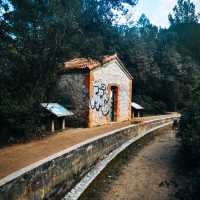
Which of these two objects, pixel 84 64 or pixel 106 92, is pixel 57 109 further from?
pixel 106 92

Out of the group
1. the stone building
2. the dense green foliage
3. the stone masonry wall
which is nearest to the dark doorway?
the stone building

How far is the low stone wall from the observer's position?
5305mm

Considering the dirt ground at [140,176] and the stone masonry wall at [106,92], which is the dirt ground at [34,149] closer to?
the dirt ground at [140,176]

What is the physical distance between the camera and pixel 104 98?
17.0 metres

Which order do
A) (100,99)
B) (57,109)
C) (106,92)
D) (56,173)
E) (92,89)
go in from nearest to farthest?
(56,173) < (57,109) < (92,89) < (100,99) < (106,92)

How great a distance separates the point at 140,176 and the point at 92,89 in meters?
7.21

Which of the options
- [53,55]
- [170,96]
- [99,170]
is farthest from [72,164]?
[170,96]

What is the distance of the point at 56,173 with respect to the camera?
6.97 meters

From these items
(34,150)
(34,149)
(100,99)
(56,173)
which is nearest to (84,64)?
(100,99)

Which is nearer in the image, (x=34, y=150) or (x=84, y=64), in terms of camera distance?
(x=34, y=150)

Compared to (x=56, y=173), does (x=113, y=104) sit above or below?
above

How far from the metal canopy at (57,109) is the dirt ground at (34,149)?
100 cm

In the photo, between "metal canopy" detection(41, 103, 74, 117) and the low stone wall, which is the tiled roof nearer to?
"metal canopy" detection(41, 103, 74, 117)

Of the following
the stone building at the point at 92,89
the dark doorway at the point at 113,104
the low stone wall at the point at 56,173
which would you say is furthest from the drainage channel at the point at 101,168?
the dark doorway at the point at 113,104
